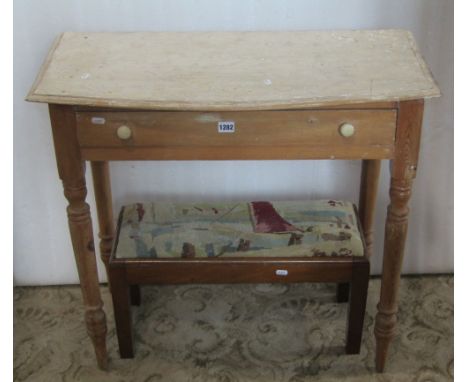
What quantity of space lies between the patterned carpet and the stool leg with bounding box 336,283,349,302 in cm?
2

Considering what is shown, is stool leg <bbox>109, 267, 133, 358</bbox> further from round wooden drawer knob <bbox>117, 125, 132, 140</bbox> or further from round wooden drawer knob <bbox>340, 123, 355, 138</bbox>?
round wooden drawer knob <bbox>340, 123, 355, 138</bbox>

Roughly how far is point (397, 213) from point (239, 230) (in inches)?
17.0

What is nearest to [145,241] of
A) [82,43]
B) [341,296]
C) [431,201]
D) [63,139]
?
[63,139]

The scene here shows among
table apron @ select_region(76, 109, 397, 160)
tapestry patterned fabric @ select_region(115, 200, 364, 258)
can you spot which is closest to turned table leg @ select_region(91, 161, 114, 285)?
tapestry patterned fabric @ select_region(115, 200, 364, 258)

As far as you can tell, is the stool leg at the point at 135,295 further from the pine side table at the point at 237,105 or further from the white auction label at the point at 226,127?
the white auction label at the point at 226,127

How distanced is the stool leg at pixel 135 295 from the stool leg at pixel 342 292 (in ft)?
2.08

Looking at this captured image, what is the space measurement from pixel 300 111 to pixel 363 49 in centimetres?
29

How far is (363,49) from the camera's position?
163 centimetres

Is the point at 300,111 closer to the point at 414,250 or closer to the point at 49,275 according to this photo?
the point at 414,250

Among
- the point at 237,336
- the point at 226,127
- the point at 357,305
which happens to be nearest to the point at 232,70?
the point at 226,127

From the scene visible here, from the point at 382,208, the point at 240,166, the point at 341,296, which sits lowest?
the point at 341,296

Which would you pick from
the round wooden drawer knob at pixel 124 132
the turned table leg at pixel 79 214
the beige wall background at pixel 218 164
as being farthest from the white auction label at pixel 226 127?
the beige wall background at pixel 218 164

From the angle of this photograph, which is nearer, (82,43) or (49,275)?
(82,43)

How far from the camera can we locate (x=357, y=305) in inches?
72.0
